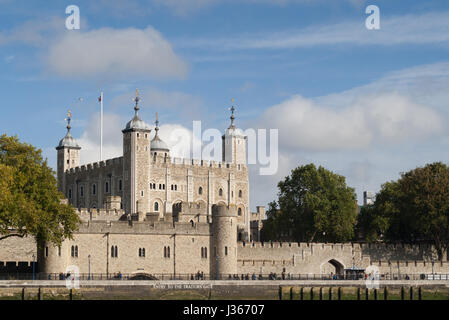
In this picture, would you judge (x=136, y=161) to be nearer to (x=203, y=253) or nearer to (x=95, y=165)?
(x=95, y=165)

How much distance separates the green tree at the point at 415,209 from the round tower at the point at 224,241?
20734mm

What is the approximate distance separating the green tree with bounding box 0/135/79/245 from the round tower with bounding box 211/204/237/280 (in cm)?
1213

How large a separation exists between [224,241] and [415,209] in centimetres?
2204

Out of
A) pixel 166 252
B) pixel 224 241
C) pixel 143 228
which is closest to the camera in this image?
pixel 143 228

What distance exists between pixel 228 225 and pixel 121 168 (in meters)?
33.1

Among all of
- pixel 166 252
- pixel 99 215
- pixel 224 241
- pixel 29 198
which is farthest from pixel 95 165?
pixel 29 198

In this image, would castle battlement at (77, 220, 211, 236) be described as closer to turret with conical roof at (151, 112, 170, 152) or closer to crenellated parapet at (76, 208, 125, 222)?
crenellated parapet at (76, 208, 125, 222)

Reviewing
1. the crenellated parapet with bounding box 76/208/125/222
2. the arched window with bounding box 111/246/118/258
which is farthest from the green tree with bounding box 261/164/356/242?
the arched window with bounding box 111/246/118/258

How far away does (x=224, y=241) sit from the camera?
77250 mm

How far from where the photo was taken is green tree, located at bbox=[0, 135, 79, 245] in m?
65.1

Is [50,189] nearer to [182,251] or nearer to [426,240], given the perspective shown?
[182,251]

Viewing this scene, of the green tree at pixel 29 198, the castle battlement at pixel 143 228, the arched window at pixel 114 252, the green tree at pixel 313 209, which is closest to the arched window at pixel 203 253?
the castle battlement at pixel 143 228

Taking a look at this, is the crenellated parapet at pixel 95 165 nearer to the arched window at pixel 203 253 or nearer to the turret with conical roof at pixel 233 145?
the turret with conical roof at pixel 233 145
